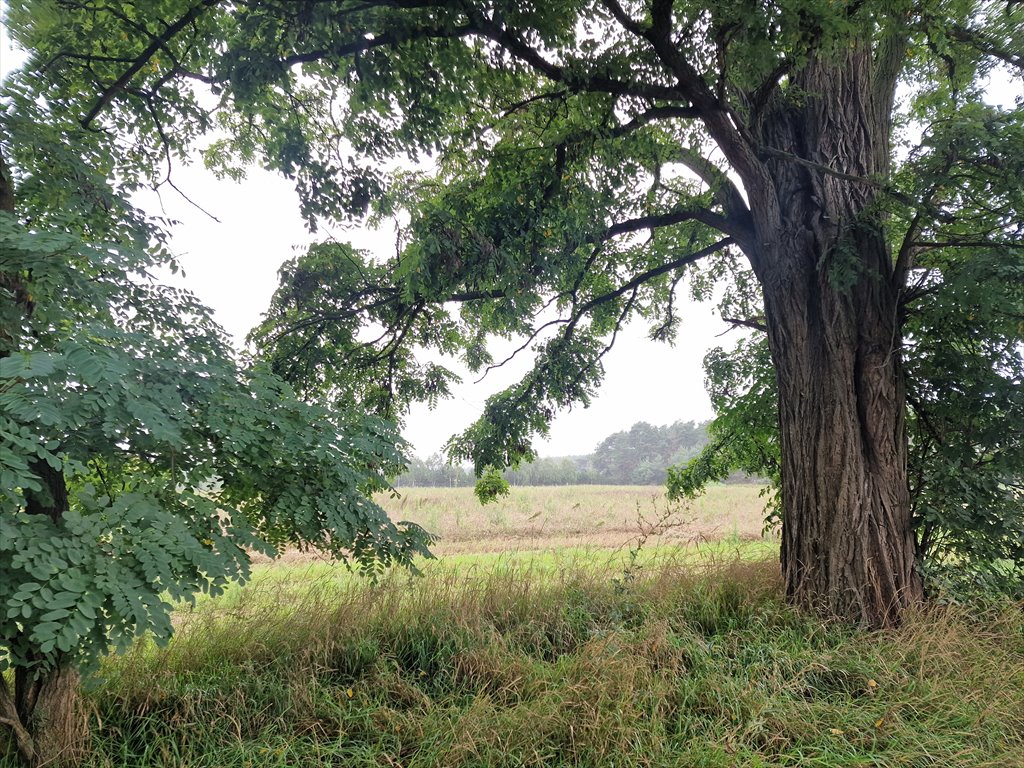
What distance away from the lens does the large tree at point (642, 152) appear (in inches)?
145

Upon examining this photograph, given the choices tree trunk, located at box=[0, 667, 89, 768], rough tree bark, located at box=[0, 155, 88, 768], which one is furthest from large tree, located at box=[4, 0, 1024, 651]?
tree trunk, located at box=[0, 667, 89, 768]

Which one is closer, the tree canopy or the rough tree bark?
the rough tree bark

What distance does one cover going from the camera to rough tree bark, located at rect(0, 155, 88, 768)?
2748 millimetres

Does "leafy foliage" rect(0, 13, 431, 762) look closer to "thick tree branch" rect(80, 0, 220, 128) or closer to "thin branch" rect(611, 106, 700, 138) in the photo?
"thick tree branch" rect(80, 0, 220, 128)

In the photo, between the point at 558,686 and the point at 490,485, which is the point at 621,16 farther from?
the point at 490,485

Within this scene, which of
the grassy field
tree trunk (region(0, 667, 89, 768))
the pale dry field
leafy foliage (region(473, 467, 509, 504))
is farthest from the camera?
the pale dry field

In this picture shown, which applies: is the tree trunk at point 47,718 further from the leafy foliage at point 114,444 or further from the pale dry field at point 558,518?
the pale dry field at point 558,518

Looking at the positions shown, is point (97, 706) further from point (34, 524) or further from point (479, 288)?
point (479, 288)

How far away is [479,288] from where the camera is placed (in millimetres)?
5434

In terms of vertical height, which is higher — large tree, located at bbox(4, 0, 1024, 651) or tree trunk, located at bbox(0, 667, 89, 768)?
large tree, located at bbox(4, 0, 1024, 651)

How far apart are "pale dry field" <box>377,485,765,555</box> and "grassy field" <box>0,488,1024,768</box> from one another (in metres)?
5.17

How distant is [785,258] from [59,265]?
17.1 ft

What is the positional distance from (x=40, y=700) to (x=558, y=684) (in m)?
2.86

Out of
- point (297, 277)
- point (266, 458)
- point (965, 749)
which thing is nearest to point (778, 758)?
point (965, 749)
